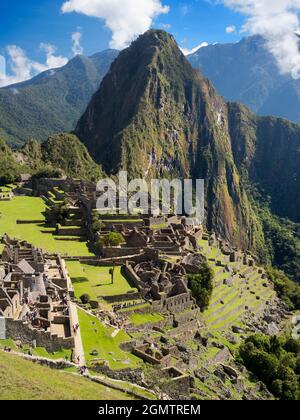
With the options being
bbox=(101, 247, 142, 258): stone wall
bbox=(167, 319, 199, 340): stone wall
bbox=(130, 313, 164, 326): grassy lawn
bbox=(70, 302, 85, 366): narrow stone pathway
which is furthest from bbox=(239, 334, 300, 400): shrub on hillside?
bbox=(70, 302, 85, 366): narrow stone pathway

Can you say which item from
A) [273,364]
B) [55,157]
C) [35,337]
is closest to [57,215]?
[273,364]

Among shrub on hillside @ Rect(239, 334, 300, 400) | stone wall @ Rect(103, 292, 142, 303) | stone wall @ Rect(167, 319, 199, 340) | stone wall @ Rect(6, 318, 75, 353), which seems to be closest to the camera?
stone wall @ Rect(6, 318, 75, 353)

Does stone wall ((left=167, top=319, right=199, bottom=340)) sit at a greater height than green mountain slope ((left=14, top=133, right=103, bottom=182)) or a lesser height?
lesser

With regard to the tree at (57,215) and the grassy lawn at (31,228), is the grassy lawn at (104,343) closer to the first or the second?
the grassy lawn at (31,228)

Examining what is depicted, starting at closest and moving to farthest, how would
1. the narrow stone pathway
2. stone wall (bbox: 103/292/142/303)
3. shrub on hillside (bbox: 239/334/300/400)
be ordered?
the narrow stone pathway
stone wall (bbox: 103/292/142/303)
shrub on hillside (bbox: 239/334/300/400)

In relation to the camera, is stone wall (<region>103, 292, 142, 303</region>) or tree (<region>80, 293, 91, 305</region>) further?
stone wall (<region>103, 292, 142, 303</region>)

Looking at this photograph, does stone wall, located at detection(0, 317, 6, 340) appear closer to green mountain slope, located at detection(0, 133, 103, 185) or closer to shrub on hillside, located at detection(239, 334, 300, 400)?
shrub on hillside, located at detection(239, 334, 300, 400)

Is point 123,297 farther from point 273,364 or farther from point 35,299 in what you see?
point 273,364
